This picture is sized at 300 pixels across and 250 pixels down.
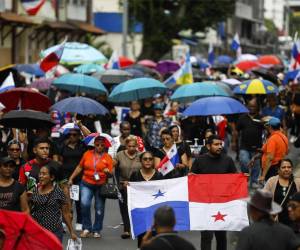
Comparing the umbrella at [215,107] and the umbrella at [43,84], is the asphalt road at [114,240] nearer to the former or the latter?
the umbrella at [215,107]

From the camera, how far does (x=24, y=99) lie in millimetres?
17125

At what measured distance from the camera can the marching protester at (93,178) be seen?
14.2 m

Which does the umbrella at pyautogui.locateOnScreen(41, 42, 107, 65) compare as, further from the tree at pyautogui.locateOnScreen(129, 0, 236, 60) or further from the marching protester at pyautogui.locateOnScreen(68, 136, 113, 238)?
the tree at pyautogui.locateOnScreen(129, 0, 236, 60)

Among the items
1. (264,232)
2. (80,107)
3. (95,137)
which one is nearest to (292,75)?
(80,107)

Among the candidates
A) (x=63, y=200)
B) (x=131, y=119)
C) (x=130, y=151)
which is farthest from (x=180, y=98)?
(x=63, y=200)

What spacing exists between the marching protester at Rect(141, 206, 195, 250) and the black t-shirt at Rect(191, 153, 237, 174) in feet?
15.1

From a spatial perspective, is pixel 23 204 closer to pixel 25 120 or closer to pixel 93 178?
pixel 93 178

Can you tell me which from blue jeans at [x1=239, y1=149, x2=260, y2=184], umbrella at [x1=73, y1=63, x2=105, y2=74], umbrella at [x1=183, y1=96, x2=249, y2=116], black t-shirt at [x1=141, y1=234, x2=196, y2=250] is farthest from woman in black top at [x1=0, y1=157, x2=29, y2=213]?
umbrella at [x1=73, y1=63, x2=105, y2=74]

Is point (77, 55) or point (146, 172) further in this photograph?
point (77, 55)

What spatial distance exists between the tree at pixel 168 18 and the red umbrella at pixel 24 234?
47576 millimetres

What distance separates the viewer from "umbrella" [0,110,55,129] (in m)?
14.7

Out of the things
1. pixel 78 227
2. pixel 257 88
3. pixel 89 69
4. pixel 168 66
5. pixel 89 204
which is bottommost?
pixel 168 66

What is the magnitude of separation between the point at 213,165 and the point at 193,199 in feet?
1.44

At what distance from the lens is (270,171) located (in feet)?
50.4
